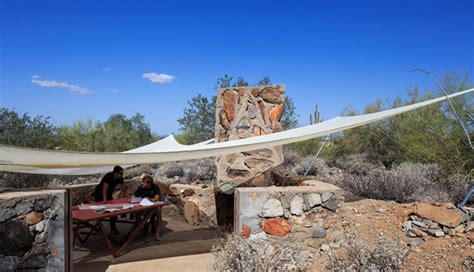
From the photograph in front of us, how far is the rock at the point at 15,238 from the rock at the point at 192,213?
292 centimetres

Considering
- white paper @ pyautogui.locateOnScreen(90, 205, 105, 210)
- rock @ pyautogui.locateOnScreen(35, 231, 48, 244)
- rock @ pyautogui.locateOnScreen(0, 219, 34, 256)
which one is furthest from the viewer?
white paper @ pyautogui.locateOnScreen(90, 205, 105, 210)

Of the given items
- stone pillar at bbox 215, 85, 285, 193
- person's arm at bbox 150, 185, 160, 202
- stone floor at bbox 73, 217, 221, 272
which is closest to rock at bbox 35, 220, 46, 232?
stone floor at bbox 73, 217, 221, 272

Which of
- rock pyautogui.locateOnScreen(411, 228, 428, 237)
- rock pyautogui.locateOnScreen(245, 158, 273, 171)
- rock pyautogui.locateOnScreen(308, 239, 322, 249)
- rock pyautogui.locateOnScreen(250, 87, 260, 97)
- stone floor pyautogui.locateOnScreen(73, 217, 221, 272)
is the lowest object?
stone floor pyautogui.locateOnScreen(73, 217, 221, 272)

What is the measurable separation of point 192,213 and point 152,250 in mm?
1419

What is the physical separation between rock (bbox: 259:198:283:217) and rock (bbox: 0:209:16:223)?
1.98m

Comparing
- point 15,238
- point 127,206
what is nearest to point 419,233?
point 127,206

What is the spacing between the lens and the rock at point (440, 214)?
3328 mm

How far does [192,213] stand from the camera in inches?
219

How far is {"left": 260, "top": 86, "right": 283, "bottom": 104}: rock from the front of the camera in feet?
16.4

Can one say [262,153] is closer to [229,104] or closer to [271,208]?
[229,104]

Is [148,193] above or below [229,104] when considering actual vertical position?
below

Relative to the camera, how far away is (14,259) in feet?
8.96

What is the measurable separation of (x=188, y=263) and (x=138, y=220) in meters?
1.03

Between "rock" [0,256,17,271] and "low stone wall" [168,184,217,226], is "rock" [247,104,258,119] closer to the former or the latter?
"low stone wall" [168,184,217,226]
